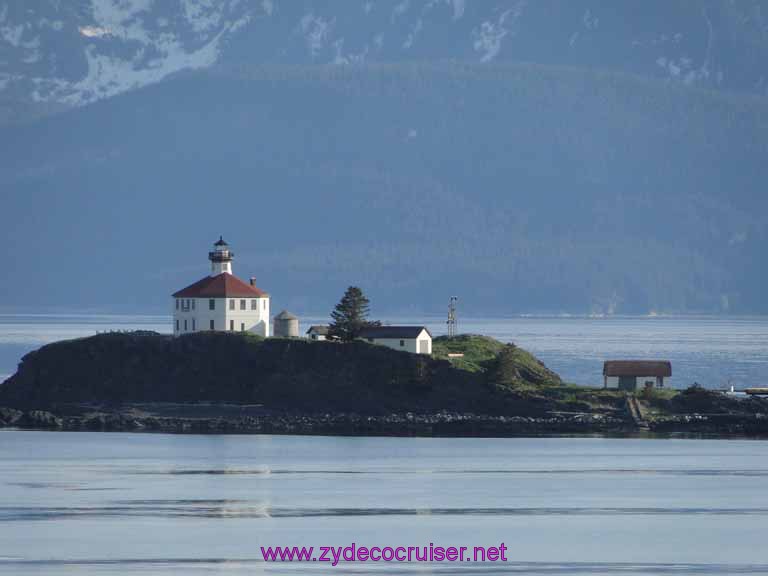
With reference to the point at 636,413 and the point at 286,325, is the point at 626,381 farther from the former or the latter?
the point at 286,325

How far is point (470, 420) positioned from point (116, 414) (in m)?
16.8

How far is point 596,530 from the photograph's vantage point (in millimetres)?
61562

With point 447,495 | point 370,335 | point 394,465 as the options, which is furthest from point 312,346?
point 447,495

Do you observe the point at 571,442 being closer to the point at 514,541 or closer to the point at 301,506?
the point at 301,506

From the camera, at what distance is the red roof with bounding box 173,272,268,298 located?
10912 centimetres

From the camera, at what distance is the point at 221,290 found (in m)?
110

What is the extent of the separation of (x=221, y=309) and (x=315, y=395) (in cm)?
1170

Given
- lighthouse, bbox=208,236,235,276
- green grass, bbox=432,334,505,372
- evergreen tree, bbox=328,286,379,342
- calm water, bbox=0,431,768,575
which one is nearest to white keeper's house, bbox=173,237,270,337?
lighthouse, bbox=208,236,235,276

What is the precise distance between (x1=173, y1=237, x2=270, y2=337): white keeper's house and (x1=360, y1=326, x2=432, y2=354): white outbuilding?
7053 mm

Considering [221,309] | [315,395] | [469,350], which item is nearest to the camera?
[315,395]

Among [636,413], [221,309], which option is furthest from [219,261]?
[636,413]

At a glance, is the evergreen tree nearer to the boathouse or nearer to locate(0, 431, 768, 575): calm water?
locate(0, 431, 768, 575): calm water

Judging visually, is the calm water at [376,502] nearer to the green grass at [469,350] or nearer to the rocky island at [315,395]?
the rocky island at [315,395]

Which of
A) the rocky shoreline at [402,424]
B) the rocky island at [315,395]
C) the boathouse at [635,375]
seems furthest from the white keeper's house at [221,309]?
the boathouse at [635,375]
